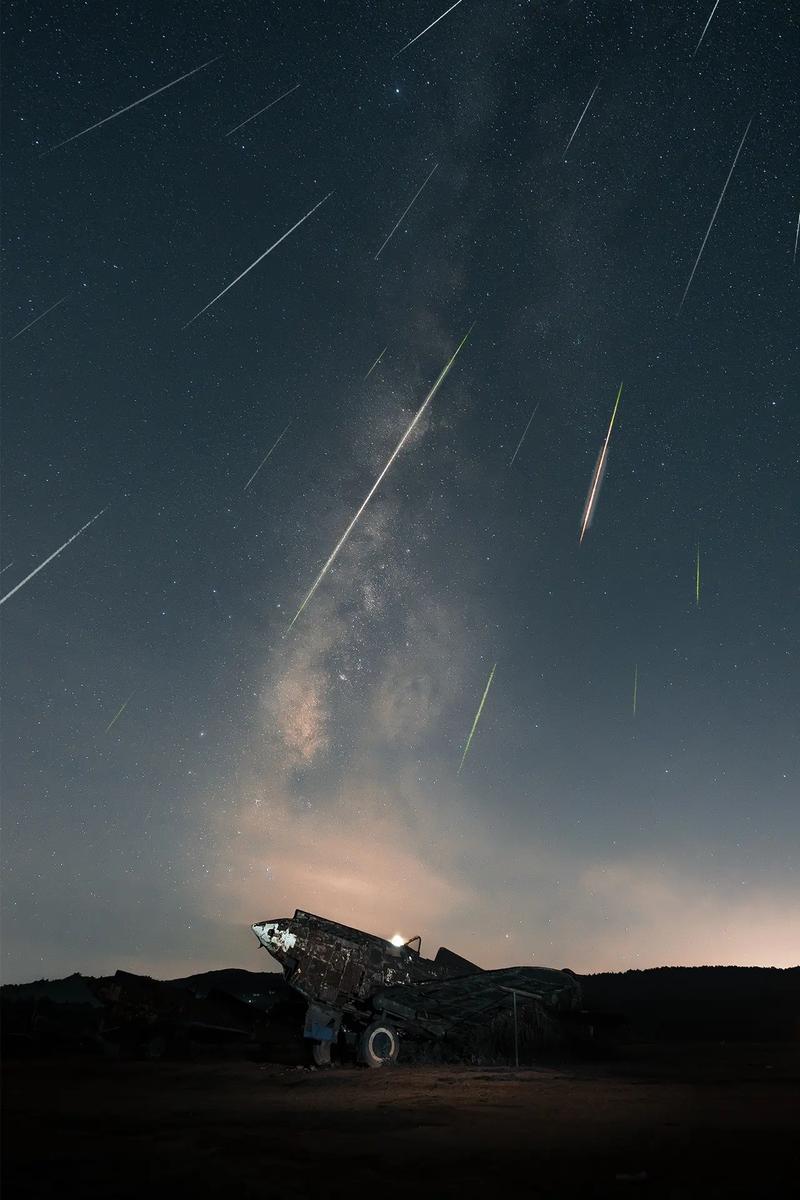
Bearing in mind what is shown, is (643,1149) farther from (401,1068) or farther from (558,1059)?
(558,1059)

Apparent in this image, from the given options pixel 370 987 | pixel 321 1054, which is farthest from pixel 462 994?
pixel 321 1054

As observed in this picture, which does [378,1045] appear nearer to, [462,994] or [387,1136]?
[462,994]

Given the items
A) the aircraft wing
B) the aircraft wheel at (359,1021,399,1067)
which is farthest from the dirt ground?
the aircraft wing

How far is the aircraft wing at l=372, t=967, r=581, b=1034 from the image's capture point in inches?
784

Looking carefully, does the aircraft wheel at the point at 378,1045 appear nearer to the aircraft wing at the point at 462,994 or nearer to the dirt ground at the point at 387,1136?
the aircraft wing at the point at 462,994

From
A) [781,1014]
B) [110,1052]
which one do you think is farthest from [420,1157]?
[781,1014]

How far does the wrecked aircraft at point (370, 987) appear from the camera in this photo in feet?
65.8

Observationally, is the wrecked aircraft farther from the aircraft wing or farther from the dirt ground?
the dirt ground

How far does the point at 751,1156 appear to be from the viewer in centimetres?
830

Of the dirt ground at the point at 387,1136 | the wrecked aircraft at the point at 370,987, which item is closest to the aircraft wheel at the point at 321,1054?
the wrecked aircraft at the point at 370,987

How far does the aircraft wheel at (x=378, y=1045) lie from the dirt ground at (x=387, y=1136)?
217 cm

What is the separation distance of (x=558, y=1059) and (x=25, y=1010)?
101ft

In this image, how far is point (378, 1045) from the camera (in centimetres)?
2023

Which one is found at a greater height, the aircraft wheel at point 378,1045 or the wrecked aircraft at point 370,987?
the wrecked aircraft at point 370,987
